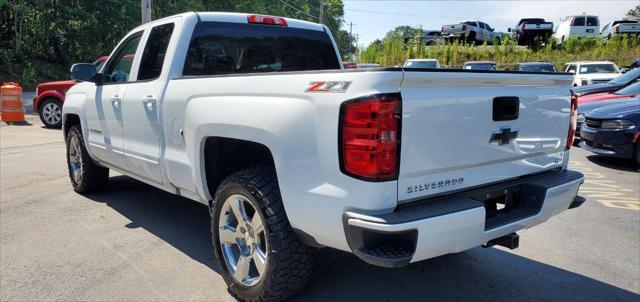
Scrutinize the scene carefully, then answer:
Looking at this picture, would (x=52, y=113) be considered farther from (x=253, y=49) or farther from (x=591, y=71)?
(x=591, y=71)

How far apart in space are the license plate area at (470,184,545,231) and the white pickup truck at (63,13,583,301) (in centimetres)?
1

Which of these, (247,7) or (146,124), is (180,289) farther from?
(247,7)

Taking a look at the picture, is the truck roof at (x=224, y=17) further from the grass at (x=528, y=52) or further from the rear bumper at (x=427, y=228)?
the grass at (x=528, y=52)

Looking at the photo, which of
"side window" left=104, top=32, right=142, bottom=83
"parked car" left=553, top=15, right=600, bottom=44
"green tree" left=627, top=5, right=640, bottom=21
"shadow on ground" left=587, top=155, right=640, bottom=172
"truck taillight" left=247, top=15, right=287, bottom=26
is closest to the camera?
"truck taillight" left=247, top=15, right=287, bottom=26

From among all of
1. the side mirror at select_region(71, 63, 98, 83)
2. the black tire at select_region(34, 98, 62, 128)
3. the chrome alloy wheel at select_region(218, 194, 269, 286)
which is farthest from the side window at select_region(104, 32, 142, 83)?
the black tire at select_region(34, 98, 62, 128)

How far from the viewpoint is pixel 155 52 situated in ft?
13.6

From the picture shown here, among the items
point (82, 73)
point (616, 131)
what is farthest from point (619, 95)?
point (82, 73)

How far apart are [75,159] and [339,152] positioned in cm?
448

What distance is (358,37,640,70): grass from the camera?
86.4 feet

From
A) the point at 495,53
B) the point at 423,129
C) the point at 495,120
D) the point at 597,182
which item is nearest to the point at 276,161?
the point at 423,129

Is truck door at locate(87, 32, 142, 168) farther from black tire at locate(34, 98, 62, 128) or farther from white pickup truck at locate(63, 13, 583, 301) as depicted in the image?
black tire at locate(34, 98, 62, 128)

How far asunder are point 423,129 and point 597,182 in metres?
5.60

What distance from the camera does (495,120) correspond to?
273 cm

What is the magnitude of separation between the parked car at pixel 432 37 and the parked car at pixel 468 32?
0.79 m
